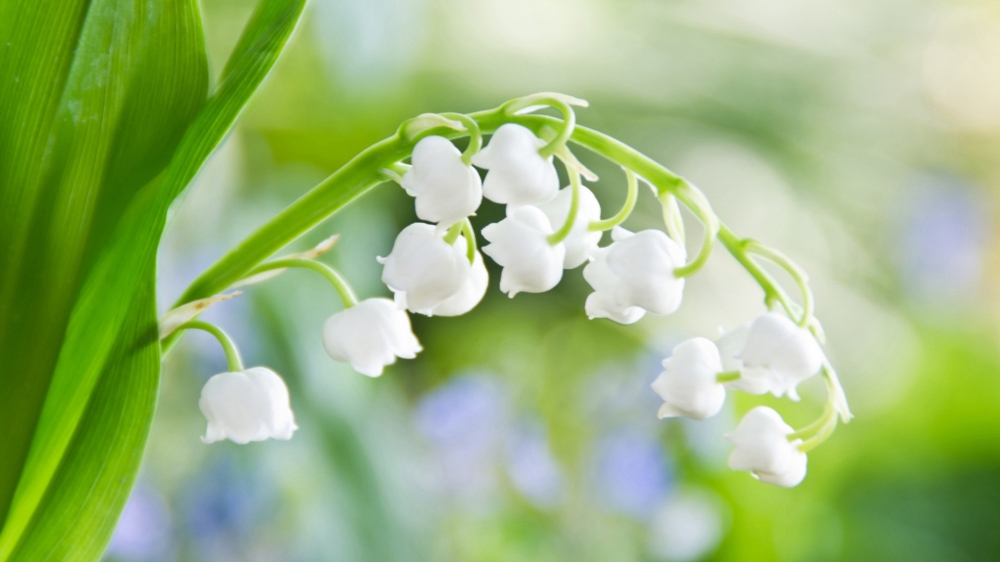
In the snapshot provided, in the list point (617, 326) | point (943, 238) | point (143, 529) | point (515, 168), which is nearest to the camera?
point (515, 168)

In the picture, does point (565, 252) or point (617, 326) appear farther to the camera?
point (617, 326)

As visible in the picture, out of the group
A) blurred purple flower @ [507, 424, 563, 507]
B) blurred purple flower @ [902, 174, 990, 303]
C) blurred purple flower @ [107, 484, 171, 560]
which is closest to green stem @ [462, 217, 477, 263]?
blurred purple flower @ [107, 484, 171, 560]

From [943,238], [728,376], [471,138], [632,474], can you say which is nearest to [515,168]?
[471,138]

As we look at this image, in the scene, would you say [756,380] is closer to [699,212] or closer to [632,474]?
[699,212]

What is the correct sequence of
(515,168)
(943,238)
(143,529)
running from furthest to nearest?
(943,238)
(143,529)
(515,168)

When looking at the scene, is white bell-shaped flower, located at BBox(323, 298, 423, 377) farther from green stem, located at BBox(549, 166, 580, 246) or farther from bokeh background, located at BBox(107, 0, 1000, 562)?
bokeh background, located at BBox(107, 0, 1000, 562)

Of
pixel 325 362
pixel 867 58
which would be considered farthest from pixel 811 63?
pixel 325 362

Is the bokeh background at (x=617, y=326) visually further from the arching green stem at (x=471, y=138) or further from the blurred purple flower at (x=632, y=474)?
the arching green stem at (x=471, y=138)

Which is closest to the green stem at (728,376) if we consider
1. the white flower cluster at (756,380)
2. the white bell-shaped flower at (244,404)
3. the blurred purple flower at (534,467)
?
the white flower cluster at (756,380)

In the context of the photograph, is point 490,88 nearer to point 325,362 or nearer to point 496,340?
point 496,340
